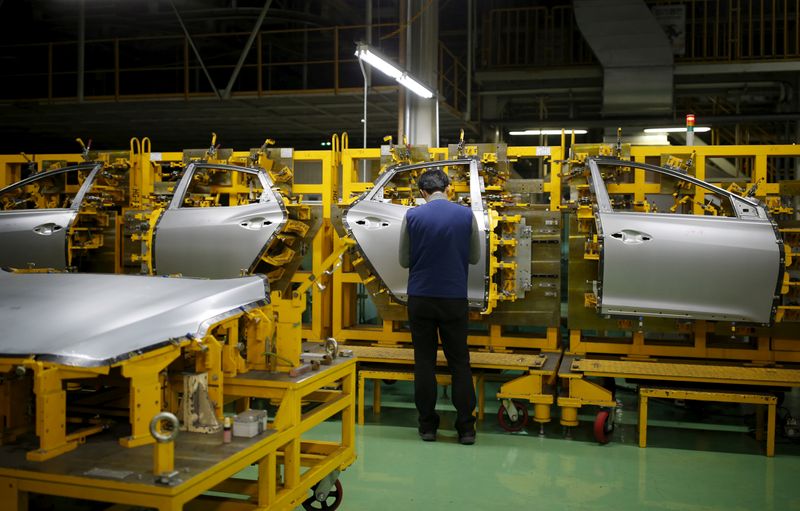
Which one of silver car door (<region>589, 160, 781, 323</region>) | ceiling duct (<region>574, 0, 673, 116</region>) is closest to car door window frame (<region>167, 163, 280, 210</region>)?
silver car door (<region>589, 160, 781, 323</region>)

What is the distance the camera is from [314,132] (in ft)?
57.2

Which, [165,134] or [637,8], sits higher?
[637,8]

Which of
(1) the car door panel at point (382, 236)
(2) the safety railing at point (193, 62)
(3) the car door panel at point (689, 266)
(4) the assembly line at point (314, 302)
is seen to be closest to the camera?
(4) the assembly line at point (314, 302)

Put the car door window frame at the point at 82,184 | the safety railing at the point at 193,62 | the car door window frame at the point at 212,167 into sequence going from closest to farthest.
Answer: the car door window frame at the point at 212,167 < the car door window frame at the point at 82,184 < the safety railing at the point at 193,62

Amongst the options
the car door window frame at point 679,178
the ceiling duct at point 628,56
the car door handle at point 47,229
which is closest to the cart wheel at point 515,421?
the car door window frame at point 679,178

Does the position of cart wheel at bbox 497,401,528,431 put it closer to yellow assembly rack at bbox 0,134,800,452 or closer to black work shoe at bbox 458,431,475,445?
yellow assembly rack at bbox 0,134,800,452

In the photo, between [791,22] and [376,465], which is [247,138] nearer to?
[791,22]

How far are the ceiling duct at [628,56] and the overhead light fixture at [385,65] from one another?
16.6ft

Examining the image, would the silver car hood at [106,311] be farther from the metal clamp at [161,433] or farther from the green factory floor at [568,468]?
the green factory floor at [568,468]

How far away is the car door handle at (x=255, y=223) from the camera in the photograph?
6359 millimetres

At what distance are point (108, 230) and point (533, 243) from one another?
4422 mm

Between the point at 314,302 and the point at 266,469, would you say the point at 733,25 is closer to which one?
the point at 314,302

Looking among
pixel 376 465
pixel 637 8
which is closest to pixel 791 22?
pixel 637 8

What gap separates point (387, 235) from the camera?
241 inches
